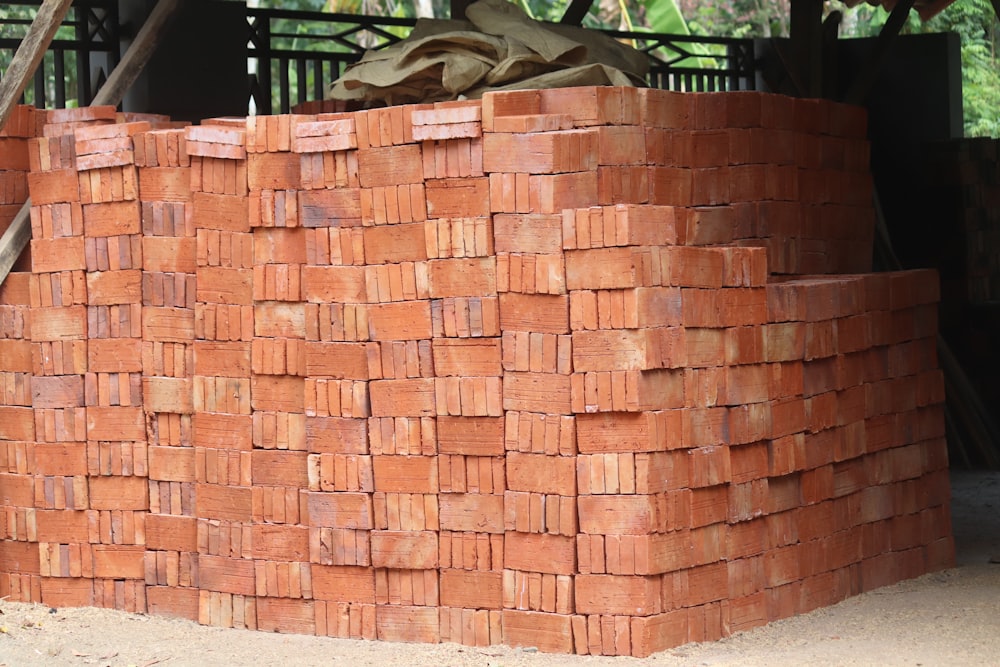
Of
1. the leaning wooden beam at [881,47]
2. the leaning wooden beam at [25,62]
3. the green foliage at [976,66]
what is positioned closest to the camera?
the leaning wooden beam at [25,62]

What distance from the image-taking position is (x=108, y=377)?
6.84 metres

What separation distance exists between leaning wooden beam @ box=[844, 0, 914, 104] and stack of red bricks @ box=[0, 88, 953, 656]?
475cm

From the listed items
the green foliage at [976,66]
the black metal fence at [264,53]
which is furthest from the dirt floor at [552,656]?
the green foliage at [976,66]

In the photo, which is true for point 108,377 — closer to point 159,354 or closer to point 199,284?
point 159,354

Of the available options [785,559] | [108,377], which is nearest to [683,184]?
[785,559]

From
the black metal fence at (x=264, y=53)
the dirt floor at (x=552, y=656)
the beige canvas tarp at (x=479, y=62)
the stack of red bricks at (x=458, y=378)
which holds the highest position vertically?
the black metal fence at (x=264, y=53)

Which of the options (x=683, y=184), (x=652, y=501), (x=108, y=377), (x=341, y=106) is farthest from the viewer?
(x=341, y=106)

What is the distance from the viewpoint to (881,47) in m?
11.7

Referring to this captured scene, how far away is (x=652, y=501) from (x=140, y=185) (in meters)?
3.09

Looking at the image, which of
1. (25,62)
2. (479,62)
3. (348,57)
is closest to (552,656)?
(479,62)

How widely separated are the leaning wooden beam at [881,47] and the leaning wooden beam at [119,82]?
6.30 meters

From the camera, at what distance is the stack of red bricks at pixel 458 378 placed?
592cm

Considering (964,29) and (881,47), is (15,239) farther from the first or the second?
(964,29)

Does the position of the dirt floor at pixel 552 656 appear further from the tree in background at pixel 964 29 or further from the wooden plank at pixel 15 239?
the tree in background at pixel 964 29
